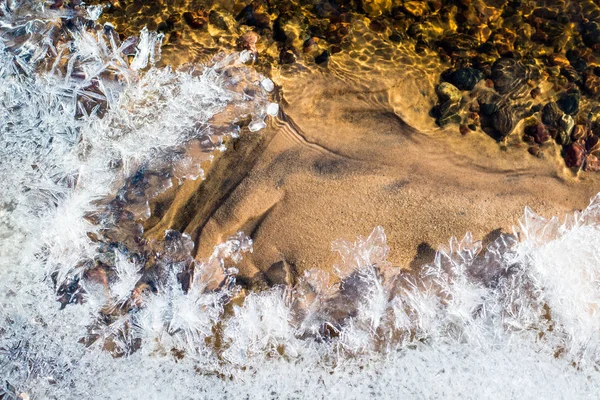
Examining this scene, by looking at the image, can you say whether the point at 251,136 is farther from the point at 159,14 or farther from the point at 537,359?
the point at 537,359

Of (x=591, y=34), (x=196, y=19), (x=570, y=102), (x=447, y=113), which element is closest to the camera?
(x=447, y=113)

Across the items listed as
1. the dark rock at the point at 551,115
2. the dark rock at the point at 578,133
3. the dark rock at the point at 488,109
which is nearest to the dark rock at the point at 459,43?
the dark rock at the point at 488,109

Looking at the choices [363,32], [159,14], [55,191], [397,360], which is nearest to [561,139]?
[363,32]

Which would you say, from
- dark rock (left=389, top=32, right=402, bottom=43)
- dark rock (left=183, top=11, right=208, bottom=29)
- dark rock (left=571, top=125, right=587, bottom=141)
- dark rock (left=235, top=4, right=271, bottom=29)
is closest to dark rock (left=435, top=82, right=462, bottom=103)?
dark rock (left=389, top=32, right=402, bottom=43)

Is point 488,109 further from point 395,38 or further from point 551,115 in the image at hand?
point 395,38

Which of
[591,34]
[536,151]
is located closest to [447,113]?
[536,151]
